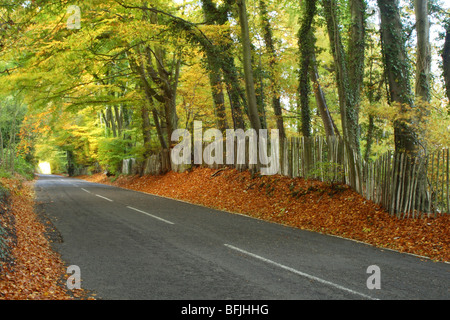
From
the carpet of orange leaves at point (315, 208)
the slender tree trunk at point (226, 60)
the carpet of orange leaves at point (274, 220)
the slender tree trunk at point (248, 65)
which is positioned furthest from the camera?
the slender tree trunk at point (226, 60)

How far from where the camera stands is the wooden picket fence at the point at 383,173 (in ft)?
29.2

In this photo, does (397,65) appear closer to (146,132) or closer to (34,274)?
(34,274)

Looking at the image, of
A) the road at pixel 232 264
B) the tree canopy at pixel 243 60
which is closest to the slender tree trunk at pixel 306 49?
the tree canopy at pixel 243 60

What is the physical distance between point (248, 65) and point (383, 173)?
7032 mm

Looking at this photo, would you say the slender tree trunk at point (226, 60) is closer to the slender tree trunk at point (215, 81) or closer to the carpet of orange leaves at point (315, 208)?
the slender tree trunk at point (215, 81)

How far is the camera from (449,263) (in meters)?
6.76

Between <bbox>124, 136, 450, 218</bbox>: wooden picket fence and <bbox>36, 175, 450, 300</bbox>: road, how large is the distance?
6.54ft

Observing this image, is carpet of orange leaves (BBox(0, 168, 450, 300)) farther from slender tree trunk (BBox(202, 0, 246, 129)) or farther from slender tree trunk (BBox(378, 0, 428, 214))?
slender tree trunk (BBox(202, 0, 246, 129))

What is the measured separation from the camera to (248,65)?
14477mm

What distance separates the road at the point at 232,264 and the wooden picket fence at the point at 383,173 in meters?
1.99

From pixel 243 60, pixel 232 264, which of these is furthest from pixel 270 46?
pixel 232 264

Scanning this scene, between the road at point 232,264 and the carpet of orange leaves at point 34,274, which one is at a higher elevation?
the carpet of orange leaves at point 34,274
